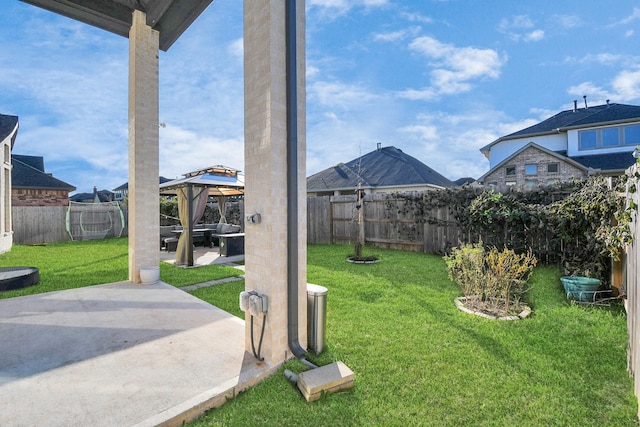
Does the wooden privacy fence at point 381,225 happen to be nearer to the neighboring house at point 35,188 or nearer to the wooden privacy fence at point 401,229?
the wooden privacy fence at point 401,229

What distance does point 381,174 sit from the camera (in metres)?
18.5

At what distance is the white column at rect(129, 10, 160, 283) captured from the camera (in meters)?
5.36

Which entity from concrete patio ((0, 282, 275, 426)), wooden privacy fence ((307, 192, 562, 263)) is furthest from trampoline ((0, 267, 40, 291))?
wooden privacy fence ((307, 192, 562, 263))

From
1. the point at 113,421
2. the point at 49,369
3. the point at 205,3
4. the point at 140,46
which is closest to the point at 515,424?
the point at 113,421

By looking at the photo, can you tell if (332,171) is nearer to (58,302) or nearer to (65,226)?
(65,226)

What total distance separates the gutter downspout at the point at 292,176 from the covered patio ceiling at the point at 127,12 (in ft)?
11.5

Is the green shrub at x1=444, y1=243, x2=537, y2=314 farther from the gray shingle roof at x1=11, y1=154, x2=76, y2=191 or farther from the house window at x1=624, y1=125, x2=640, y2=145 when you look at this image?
the gray shingle roof at x1=11, y1=154, x2=76, y2=191

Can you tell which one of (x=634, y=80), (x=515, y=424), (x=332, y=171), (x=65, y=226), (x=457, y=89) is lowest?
(x=515, y=424)

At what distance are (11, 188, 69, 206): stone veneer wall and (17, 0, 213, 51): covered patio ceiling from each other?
14.7 metres

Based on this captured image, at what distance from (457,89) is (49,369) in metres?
14.3

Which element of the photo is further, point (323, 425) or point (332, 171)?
point (332, 171)

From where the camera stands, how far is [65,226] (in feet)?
41.7

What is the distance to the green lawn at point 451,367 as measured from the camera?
1958mm

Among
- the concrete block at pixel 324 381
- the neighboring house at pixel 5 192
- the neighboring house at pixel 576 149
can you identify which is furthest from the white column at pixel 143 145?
the neighboring house at pixel 576 149
